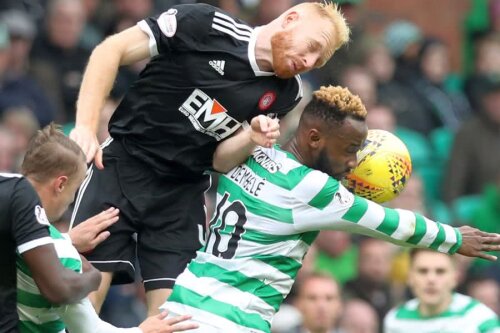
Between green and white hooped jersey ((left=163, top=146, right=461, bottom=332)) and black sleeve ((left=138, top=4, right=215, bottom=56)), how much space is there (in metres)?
0.71

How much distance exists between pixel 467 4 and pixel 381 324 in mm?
5688

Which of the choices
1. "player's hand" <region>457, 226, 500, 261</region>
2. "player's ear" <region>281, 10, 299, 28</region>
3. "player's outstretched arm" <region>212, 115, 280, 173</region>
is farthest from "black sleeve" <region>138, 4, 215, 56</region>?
"player's hand" <region>457, 226, 500, 261</region>

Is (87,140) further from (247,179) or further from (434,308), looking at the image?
(434,308)

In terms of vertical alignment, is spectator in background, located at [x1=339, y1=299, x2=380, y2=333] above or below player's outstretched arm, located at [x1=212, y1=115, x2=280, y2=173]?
below

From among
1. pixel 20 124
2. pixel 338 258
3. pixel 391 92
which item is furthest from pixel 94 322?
pixel 391 92

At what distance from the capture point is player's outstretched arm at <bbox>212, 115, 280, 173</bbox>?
6.10m

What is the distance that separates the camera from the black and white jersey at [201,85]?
266 inches

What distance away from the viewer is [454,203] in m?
13.2

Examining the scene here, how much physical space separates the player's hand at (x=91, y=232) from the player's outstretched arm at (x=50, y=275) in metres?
0.90

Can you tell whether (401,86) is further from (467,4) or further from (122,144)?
(122,144)

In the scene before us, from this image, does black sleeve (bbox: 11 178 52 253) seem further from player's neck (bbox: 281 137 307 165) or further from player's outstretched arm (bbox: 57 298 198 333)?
player's neck (bbox: 281 137 307 165)

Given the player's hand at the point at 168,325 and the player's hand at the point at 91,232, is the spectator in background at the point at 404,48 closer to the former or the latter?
the player's hand at the point at 91,232

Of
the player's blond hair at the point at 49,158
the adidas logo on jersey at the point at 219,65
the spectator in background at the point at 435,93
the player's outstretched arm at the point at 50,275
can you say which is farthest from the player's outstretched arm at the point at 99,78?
the spectator in background at the point at 435,93

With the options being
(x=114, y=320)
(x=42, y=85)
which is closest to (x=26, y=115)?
(x=42, y=85)
